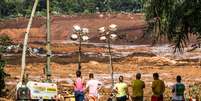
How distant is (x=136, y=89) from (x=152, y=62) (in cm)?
4849

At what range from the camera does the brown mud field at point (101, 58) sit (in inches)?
2016

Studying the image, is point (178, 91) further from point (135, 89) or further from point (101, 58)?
point (101, 58)

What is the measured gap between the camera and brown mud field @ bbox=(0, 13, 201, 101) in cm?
5122

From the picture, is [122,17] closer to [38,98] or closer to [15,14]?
[15,14]

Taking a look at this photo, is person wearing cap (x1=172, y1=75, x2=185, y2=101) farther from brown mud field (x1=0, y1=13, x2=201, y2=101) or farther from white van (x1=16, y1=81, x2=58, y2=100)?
brown mud field (x1=0, y1=13, x2=201, y2=101)

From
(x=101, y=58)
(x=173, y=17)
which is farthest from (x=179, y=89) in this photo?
(x=101, y=58)

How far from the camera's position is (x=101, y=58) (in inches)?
2889

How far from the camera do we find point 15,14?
5108 inches

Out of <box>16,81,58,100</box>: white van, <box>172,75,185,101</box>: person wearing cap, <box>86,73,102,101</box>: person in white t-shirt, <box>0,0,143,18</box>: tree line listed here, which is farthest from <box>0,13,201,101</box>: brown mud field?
<box>0,0,143,18</box>: tree line

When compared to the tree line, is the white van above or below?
above

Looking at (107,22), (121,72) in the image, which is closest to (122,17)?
(107,22)

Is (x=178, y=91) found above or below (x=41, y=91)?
above

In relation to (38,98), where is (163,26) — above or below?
above

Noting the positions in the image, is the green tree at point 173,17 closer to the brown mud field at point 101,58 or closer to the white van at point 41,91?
the white van at point 41,91
